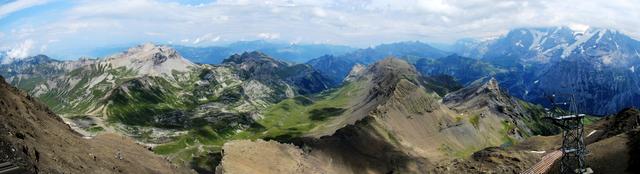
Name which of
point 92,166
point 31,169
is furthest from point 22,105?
point 31,169

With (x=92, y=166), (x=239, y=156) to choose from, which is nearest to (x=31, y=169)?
(x=92, y=166)

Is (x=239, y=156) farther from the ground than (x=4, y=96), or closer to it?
closer to it

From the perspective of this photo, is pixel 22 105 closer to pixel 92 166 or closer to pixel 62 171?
pixel 92 166

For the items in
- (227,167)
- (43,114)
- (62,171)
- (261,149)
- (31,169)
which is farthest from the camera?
(261,149)

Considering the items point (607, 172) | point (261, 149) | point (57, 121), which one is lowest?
point (261, 149)

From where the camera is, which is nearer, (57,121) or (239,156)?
(57,121)

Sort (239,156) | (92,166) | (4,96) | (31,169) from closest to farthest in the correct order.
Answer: (31,169)
(92,166)
(4,96)
(239,156)
